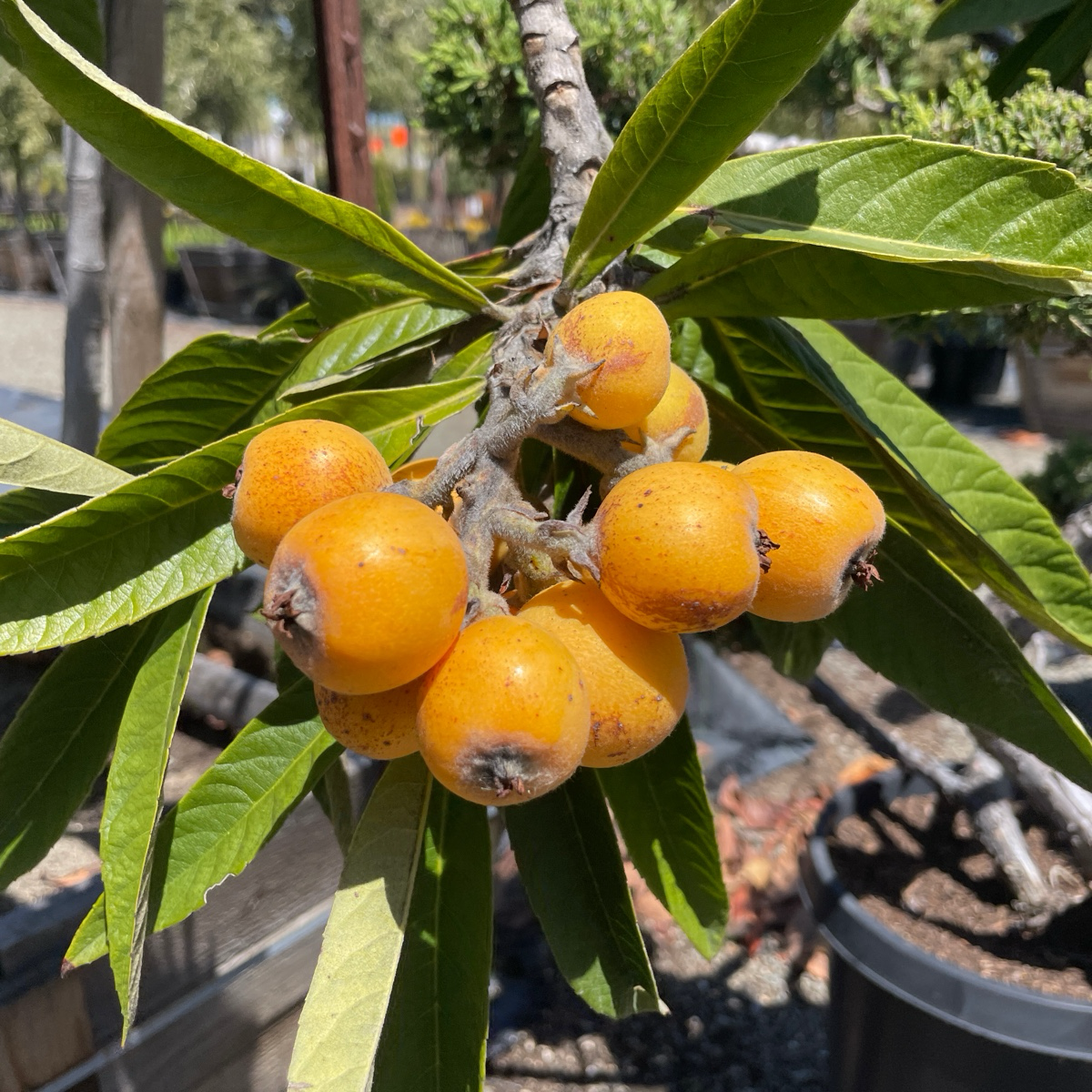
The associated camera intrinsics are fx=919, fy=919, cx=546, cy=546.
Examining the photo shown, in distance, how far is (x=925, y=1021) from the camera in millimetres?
1581

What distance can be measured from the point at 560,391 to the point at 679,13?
160 centimetres

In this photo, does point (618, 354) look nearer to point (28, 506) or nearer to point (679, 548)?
point (679, 548)

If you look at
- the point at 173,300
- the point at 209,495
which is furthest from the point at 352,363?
the point at 173,300

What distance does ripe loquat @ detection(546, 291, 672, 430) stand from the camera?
62cm

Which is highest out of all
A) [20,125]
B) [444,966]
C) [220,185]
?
[20,125]

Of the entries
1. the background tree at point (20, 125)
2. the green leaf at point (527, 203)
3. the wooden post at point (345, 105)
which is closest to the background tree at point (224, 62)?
the background tree at point (20, 125)

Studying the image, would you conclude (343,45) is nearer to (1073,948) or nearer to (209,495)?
(209,495)

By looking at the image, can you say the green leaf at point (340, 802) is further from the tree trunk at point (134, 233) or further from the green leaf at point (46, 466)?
the tree trunk at point (134, 233)

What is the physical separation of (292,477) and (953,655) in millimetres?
663

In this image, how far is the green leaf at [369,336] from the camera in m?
0.91

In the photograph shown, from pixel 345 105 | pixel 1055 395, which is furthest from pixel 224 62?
pixel 345 105

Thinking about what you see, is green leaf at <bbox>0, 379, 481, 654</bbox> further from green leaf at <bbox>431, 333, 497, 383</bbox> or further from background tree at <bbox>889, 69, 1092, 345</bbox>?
background tree at <bbox>889, 69, 1092, 345</bbox>

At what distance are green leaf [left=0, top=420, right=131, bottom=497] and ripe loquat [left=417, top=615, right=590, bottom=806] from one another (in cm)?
39

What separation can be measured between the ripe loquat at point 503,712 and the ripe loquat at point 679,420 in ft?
0.70
